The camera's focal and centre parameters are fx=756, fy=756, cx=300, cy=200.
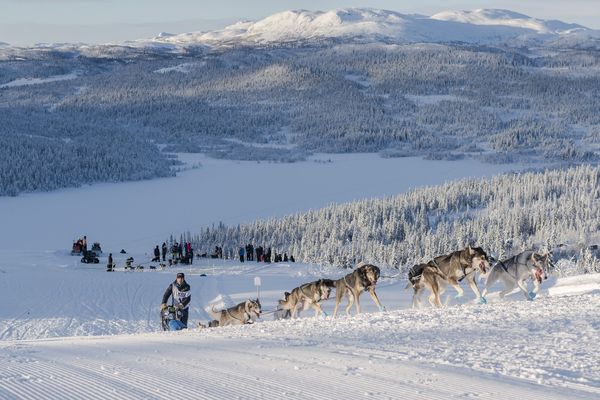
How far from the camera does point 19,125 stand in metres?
98.2

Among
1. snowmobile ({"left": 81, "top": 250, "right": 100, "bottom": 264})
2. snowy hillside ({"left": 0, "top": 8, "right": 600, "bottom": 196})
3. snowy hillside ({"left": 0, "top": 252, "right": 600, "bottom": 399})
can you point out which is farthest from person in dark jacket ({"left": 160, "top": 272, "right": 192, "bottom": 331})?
snowy hillside ({"left": 0, "top": 8, "right": 600, "bottom": 196})

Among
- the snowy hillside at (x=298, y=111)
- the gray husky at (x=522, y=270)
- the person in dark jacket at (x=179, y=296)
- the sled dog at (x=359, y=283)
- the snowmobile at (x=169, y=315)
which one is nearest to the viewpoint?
the gray husky at (x=522, y=270)

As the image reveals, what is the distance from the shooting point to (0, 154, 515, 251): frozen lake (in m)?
48.1

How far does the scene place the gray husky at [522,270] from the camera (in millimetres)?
11828

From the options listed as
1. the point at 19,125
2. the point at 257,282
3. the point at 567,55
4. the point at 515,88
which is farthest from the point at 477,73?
the point at 257,282

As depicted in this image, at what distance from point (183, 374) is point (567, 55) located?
672 feet

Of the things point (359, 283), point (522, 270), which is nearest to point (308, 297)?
point (359, 283)

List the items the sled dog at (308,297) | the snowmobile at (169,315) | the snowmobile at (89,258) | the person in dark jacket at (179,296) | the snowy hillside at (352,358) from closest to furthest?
the snowy hillside at (352,358)
the person in dark jacket at (179,296)
the snowmobile at (169,315)
the sled dog at (308,297)
the snowmobile at (89,258)

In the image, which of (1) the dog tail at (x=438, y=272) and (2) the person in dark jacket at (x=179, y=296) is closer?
(1) the dog tail at (x=438, y=272)

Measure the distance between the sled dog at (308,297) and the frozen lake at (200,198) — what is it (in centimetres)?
2768

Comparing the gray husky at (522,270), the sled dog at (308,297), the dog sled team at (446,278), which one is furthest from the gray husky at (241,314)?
the gray husky at (522,270)

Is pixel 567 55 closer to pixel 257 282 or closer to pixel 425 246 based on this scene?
pixel 425 246

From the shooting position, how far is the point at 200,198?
214 feet

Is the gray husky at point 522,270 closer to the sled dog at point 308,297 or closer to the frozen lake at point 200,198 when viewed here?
the sled dog at point 308,297
